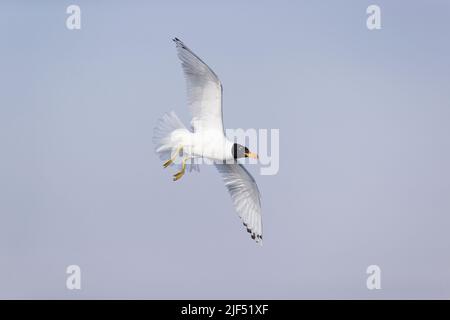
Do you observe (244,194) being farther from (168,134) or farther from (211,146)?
(168,134)

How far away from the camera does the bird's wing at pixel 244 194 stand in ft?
24.2

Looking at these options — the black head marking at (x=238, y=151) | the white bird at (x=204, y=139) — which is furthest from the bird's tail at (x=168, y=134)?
the black head marking at (x=238, y=151)

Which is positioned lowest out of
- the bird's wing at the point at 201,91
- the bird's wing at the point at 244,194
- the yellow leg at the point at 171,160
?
the bird's wing at the point at 244,194

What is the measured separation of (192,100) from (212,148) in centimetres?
46

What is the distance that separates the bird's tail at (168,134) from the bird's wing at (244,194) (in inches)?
15.4

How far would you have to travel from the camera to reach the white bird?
6.99m

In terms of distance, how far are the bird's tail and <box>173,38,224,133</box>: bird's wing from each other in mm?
172

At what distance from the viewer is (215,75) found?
272 inches

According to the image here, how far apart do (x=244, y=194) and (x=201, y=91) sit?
110cm

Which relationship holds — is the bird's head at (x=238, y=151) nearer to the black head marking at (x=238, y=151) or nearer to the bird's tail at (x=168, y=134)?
the black head marking at (x=238, y=151)

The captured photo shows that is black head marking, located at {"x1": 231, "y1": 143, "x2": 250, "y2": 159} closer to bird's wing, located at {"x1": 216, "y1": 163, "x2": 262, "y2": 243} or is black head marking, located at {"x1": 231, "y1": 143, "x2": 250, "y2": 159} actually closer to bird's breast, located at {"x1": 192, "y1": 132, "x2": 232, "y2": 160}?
bird's breast, located at {"x1": 192, "y1": 132, "x2": 232, "y2": 160}

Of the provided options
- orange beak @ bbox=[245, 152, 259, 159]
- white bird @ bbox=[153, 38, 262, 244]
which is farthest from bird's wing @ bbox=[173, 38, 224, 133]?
orange beak @ bbox=[245, 152, 259, 159]
